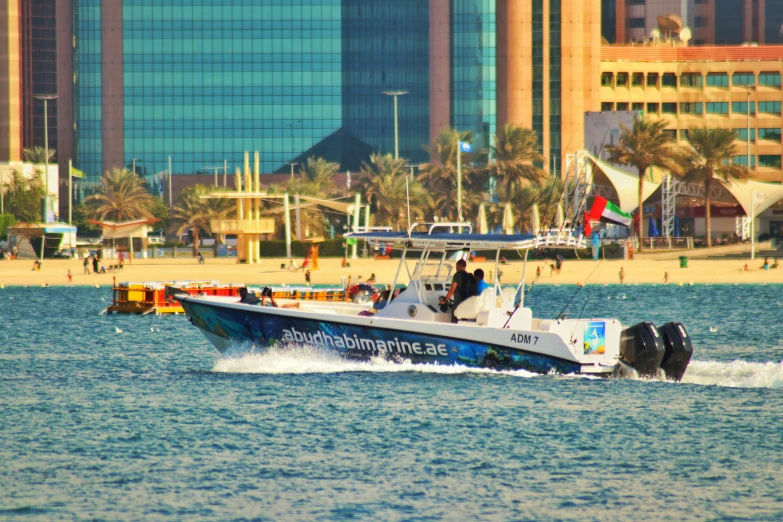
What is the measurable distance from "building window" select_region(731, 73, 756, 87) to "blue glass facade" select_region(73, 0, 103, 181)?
69425 mm

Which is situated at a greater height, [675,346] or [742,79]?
[742,79]

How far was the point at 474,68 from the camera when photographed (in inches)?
5251

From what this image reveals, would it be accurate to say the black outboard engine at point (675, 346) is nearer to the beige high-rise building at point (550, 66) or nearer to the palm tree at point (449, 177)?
the palm tree at point (449, 177)

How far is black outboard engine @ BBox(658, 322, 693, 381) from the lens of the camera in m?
25.0

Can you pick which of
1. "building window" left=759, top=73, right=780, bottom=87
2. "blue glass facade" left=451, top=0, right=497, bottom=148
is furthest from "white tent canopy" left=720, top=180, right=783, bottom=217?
"blue glass facade" left=451, top=0, right=497, bottom=148

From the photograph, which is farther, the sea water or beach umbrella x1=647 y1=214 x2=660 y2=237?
beach umbrella x1=647 y1=214 x2=660 y2=237

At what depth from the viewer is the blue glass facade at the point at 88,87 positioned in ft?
452

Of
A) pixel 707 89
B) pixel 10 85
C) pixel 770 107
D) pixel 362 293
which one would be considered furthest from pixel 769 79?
pixel 362 293

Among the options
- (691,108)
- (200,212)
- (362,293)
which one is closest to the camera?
(362,293)

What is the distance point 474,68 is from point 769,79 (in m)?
31.0

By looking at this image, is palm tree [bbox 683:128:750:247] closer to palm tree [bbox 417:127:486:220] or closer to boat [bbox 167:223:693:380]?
palm tree [bbox 417:127:486:220]

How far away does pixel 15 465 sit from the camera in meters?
19.9

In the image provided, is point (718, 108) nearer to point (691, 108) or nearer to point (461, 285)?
point (691, 108)

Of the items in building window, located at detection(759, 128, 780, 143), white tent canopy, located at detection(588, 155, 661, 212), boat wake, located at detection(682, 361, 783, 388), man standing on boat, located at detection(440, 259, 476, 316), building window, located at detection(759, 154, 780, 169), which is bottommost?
boat wake, located at detection(682, 361, 783, 388)
